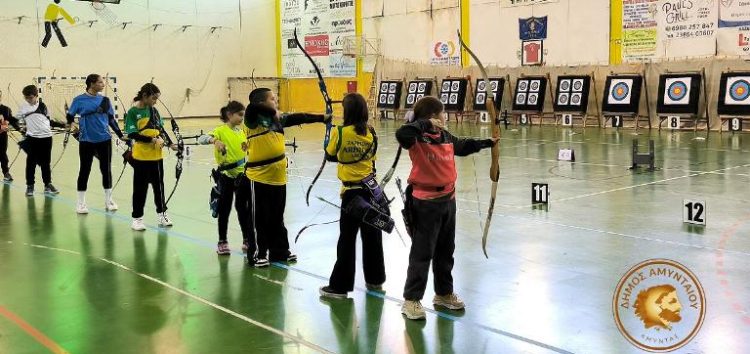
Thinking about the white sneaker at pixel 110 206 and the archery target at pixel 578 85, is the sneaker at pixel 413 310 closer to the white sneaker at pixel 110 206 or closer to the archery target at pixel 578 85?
the white sneaker at pixel 110 206

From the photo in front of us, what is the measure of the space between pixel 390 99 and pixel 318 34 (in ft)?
18.2

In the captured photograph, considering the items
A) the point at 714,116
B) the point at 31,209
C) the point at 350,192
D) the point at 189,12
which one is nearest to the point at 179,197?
the point at 31,209

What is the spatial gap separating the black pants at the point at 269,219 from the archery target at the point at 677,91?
14563 millimetres

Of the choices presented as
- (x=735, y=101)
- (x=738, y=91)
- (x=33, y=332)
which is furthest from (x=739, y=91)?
(x=33, y=332)

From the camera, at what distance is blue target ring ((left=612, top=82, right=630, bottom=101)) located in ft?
61.5

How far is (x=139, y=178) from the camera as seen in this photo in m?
6.79

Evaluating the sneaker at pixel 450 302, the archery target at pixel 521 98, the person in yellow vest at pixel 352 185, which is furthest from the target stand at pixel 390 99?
the sneaker at pixel 450 302

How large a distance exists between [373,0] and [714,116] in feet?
43.8

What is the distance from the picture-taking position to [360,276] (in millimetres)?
5164

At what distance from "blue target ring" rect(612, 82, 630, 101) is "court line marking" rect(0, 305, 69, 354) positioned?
1688 centimetres

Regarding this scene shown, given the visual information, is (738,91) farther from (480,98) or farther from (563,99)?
(480,98)

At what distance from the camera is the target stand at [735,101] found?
16.4 m

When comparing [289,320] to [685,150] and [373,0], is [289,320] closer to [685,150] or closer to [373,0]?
[685,150]

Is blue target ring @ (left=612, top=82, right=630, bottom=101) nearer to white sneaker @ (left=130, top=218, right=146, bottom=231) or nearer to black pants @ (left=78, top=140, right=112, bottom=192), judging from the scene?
black pants @ (left=78, top=140, right=112, bottom=192)
